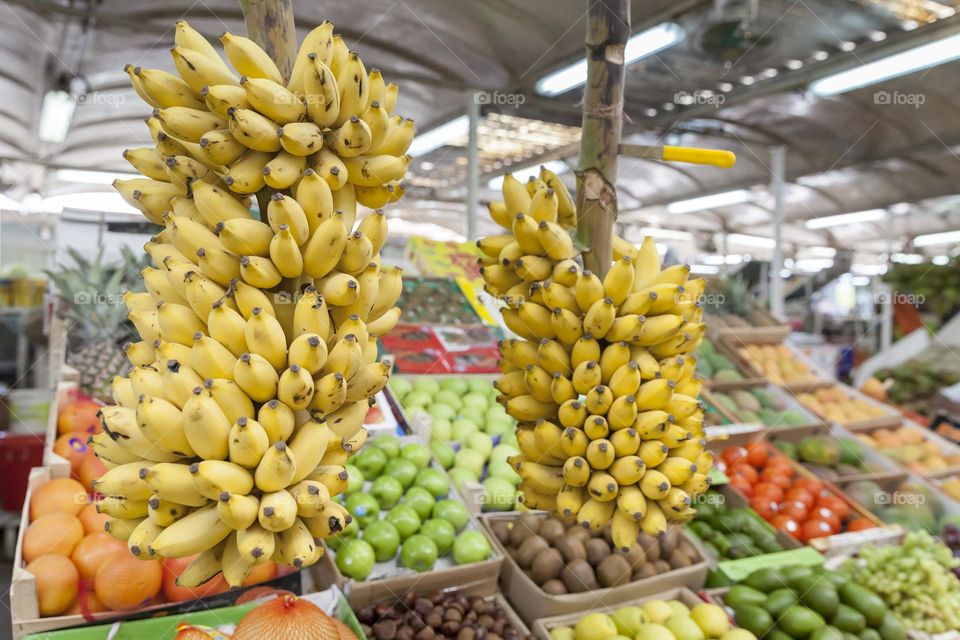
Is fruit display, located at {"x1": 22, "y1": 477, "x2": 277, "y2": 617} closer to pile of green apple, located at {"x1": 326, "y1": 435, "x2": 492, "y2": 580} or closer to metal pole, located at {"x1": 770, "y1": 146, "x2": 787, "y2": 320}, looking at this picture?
pile of green apple, located at {"x1": 326, "y1": 435, "x2": 492, "y2": 580}

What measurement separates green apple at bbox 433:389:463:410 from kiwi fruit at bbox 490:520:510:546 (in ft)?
2.42

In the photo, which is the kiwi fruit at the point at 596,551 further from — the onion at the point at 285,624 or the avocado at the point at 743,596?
the onion at the point at 285,624

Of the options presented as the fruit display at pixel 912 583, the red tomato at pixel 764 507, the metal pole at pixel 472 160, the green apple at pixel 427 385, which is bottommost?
the fruit display at pixel 912 583

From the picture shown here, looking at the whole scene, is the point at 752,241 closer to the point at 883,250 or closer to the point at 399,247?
the point at 883,250

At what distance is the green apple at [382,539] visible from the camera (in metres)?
2.09

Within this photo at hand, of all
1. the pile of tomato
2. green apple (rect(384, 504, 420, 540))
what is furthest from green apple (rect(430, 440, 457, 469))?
the pile of tomato

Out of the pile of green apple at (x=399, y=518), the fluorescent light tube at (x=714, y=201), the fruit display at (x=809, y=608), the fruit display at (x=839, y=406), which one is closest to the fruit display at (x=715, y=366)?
the fruit display at (x=839, y=406)

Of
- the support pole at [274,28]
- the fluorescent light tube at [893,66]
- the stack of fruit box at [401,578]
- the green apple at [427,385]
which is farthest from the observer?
the fluorescent light tube at [893,66]

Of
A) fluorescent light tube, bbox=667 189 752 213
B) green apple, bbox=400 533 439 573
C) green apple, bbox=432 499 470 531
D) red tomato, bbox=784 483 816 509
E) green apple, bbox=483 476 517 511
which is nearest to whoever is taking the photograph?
green apple, bbox=400 533 439 573

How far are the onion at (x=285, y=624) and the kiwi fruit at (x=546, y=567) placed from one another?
42.8 inches

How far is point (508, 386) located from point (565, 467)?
0.23 m

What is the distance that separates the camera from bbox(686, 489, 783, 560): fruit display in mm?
2619

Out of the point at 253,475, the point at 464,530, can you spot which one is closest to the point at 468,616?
the point at 464,530

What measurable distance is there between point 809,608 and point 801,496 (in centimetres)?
102
